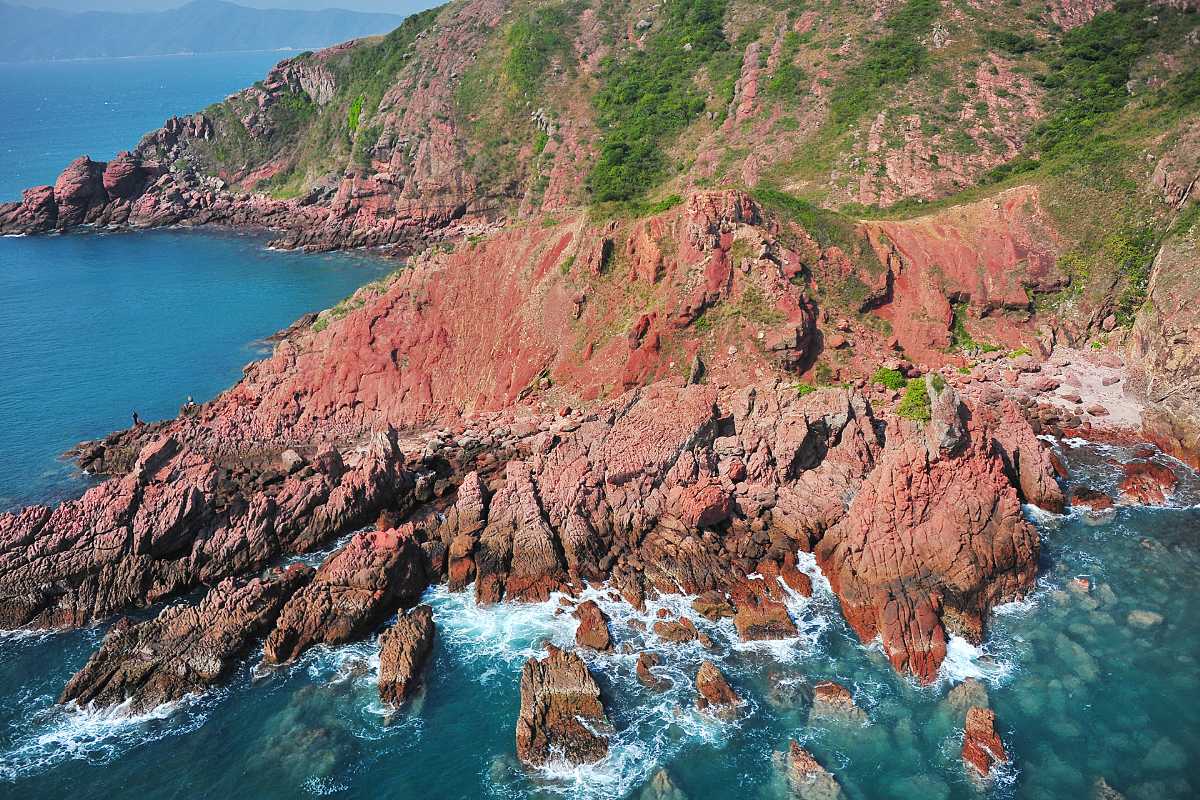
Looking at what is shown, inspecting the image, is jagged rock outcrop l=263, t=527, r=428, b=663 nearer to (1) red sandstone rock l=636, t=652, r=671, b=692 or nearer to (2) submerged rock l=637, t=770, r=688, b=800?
(1) red sandstone rock l=636, t=652, r=671, b=692

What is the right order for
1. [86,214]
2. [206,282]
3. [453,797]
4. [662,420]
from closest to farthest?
[453,797] → [662,420] → [206,282] → [86,214]

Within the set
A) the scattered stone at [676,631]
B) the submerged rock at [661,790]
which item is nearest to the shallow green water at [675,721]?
the submerged rock at [661,790]

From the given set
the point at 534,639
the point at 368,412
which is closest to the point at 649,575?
the point at 534,639

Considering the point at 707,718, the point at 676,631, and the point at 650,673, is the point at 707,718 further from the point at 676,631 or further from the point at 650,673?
the point at 676,631

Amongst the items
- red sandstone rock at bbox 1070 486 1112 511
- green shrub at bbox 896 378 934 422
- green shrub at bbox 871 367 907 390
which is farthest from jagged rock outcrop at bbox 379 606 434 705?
red sandstone rock at bbox 1070 486 1112 511

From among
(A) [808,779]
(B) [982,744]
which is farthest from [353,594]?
(B) [982,744]

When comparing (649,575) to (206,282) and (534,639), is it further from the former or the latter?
(206,282)
